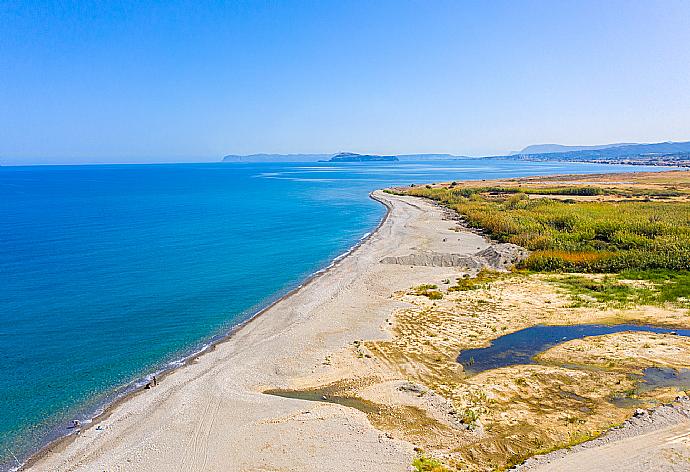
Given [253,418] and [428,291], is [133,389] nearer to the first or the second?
[253,418]

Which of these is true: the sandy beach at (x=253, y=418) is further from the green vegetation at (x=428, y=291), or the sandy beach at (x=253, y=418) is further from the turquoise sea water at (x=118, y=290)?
the green vegetation at (x=428, y=291)

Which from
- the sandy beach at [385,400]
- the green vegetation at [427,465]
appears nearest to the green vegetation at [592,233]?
the sandy beach at [385,400]

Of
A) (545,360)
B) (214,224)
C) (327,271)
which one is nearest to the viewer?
(545,360)

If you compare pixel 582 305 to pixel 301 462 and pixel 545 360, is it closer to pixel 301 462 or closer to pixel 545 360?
pixel 545 360

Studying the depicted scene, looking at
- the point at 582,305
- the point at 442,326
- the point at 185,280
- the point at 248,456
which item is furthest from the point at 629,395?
the point at 185,280

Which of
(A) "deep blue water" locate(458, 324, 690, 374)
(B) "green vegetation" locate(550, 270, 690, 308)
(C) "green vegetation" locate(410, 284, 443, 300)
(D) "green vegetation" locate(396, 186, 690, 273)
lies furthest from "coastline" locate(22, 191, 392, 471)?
(D) "green vegetation" locate(396, 186, 690, 273)

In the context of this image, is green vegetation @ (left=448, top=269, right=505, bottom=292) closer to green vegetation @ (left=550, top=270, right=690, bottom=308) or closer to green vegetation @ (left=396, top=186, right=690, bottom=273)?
green vegetation @ (left=396, top=186, right=690, bottom=273)
